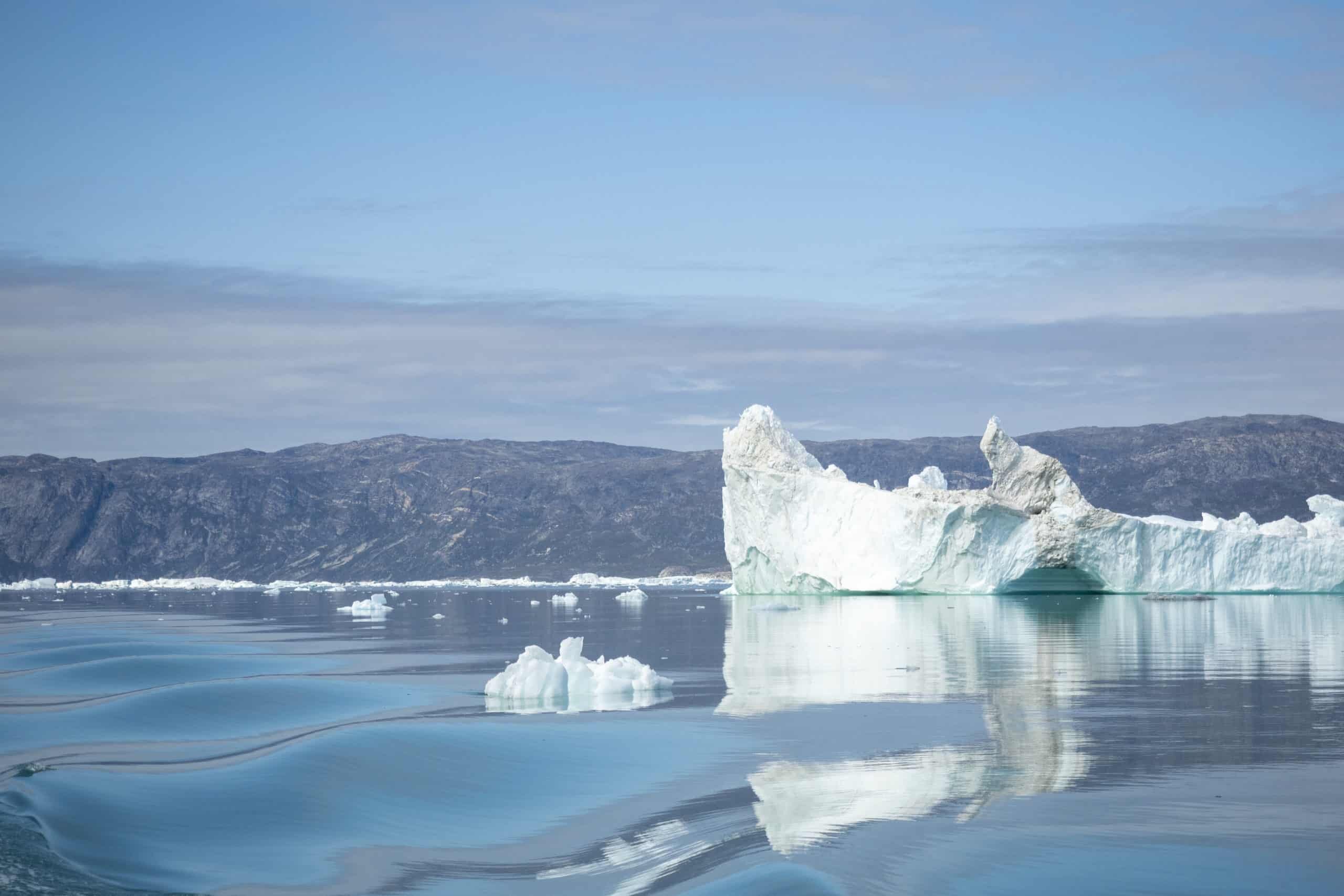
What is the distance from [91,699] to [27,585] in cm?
8907

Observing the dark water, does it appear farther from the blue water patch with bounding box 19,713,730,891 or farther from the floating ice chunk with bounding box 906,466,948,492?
the floating ice chunk with bounding box 906,466,948,492

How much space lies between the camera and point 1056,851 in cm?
731

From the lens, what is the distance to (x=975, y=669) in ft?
57.7

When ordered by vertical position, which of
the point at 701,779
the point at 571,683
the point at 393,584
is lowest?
the point at 393,584

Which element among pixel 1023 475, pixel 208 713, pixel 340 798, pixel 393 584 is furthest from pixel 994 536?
pixel 393 584

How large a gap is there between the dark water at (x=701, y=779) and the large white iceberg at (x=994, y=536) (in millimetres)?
23622

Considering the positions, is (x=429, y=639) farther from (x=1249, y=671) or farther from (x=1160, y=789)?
(x=1160, y=789)

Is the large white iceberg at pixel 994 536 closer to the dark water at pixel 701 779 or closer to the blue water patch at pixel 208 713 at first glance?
the dark water at pixel 701 779

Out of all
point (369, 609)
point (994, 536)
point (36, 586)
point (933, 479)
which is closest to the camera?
point (369, 609)

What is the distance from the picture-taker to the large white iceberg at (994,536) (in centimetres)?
4234

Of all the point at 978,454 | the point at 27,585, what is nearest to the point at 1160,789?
the point at 27,585

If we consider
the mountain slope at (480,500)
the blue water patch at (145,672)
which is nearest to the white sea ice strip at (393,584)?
the mountain slope at (480,500)

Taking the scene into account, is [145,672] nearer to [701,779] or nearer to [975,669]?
[701,779]

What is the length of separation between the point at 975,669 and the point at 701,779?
8.63 metres
